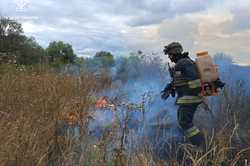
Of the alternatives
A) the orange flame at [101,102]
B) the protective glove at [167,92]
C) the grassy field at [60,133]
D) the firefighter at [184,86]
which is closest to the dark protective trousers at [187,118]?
the firefighter at [184,86]

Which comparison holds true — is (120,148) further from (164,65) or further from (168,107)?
(164,65)

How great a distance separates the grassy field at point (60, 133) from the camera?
4.10 m

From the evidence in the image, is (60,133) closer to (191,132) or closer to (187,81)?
(191,132)

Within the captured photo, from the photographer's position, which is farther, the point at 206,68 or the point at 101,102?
the point at 206,68

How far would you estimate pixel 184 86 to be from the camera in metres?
6.93

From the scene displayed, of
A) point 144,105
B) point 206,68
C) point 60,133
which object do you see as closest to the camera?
point 60,133

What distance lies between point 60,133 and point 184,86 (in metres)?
2.48

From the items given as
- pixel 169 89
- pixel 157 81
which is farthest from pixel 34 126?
pixel 157 81

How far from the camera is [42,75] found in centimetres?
637

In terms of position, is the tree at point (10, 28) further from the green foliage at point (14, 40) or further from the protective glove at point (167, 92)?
the protective glove at point (167, 92)

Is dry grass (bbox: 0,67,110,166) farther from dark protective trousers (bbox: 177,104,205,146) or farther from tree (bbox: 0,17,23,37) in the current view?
tree (bbox: 0,17,23,37)

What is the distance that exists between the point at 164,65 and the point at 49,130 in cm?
451

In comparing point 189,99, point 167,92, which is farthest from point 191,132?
point 167,92

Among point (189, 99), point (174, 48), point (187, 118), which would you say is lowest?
point (187, 118)
